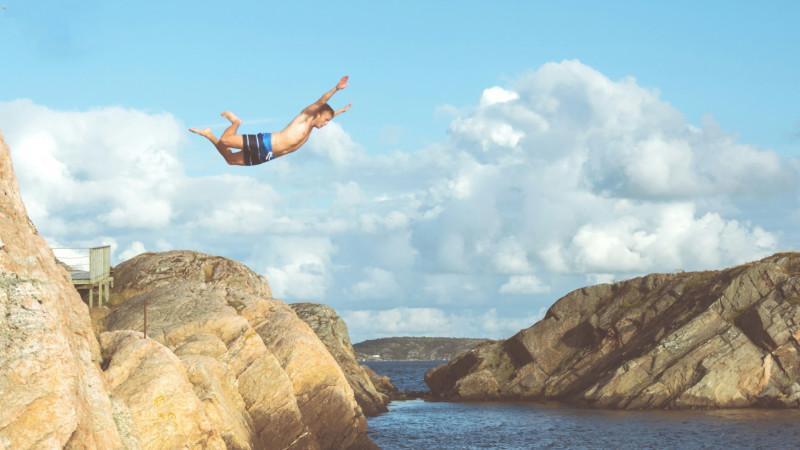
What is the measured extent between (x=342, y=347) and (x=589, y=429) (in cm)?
2085

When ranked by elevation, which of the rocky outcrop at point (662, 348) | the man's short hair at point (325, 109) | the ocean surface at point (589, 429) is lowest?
the ocean surface at point (589, 429)

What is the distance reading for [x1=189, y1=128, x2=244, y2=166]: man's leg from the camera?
1014 cm

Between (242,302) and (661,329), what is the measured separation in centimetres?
3638

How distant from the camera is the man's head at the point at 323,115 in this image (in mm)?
9891

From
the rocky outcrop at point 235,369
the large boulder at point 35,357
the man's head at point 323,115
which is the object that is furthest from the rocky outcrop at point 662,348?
the man's head at point 323,115

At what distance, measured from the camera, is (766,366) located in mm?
49688

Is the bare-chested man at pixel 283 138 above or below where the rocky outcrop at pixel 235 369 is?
above

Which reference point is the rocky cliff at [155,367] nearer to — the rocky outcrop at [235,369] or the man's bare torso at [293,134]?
the rocky outcrop at [235,369]

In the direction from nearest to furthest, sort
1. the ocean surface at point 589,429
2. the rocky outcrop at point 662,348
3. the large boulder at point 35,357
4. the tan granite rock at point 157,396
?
the large boulder at point 35,357 → the tan granite rock at point 157,396 → the ocean surface at point 589,429 → the rocky outcrop at point 662,348

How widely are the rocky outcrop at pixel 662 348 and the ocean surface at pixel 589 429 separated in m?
1.96

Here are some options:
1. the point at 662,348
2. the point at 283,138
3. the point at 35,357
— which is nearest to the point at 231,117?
the point at 283,138

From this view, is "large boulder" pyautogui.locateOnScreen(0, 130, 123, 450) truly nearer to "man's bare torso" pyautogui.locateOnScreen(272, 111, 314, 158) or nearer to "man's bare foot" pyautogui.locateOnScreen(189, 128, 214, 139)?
"man's bare foot" pyautogui.locateOnScreen(189, 128, 214, 139)

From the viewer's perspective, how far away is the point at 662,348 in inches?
2088

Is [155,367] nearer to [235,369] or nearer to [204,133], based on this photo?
[235,369]
